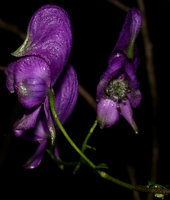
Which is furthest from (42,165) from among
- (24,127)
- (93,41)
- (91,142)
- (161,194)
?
(161,194)

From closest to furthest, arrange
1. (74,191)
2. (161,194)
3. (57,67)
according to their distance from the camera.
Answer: (161,194)
(57,67)
(74,191)

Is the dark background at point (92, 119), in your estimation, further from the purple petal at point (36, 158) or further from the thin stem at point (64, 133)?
the thin stem at point (64, 133)

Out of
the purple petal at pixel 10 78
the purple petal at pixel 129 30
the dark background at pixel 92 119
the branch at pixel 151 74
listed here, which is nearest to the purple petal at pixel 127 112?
the purple petal at pixel 129 30

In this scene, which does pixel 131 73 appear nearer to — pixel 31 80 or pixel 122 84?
pixel 122 84

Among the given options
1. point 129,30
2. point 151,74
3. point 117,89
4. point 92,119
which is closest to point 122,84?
point 117,89

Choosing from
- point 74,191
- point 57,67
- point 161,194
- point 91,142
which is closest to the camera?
point 161,194

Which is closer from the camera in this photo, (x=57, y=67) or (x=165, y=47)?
(x=57, y=67)

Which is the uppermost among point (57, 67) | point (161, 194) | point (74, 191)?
point (57, 67)

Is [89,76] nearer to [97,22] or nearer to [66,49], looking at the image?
[97,22]
